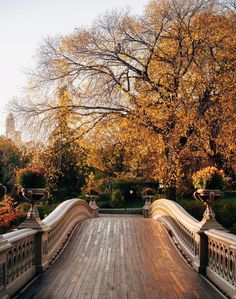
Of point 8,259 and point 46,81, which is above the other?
point 46,81

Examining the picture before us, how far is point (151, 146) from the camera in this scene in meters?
20.5

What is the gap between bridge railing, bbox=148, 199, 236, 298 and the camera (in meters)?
7.38

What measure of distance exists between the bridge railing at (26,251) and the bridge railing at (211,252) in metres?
3.13

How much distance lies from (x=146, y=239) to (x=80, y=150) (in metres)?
9.75

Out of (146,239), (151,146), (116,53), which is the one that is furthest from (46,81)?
(146,239)

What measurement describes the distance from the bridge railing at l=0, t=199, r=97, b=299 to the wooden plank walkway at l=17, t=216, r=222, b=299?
215 mm

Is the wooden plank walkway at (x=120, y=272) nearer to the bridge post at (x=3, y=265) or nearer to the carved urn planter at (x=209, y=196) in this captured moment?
the bridge post at (x=3, y=265)

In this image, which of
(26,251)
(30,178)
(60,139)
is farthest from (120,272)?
(60,139)

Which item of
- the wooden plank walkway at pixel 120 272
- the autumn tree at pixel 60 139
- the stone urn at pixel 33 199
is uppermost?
the autumn tree at pixel 60 139

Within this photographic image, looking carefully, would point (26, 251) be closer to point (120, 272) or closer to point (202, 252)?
point (120, 272)

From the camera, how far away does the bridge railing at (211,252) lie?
24.2 ft

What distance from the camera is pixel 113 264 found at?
10.2 meters

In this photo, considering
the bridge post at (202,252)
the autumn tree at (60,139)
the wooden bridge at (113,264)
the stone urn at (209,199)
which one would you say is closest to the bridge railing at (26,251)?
the wooden bridge at (113,264)

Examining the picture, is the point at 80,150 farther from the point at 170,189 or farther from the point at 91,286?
the point at 91,286
